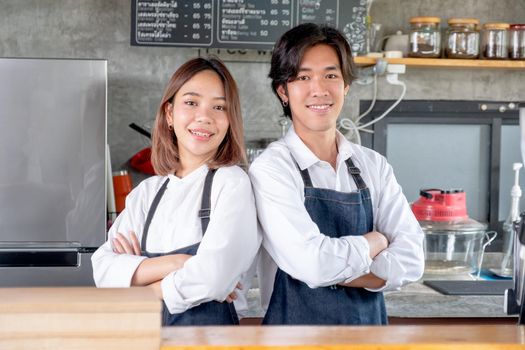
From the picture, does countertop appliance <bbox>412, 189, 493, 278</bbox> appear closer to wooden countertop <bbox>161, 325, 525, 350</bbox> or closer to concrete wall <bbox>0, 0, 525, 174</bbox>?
concrete wall <bbox>0, 0, 525, 174</bbox>

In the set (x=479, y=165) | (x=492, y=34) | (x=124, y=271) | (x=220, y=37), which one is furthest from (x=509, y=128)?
(x=124, y=271)

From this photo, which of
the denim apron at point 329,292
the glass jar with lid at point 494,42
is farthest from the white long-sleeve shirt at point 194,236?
the glass jar with lid at point 494,42

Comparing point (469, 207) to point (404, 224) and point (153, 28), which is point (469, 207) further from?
point (404, 224)

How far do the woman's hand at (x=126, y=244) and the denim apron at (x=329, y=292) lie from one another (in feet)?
1.12

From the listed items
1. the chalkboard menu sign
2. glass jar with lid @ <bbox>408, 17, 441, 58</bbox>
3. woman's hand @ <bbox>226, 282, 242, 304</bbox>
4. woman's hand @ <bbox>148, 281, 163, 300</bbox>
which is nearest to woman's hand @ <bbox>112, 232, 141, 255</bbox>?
woman's hand @ <bbox>148, 281, 163, 300</bbox>

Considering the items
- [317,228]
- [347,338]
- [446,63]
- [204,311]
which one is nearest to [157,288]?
[204,311]

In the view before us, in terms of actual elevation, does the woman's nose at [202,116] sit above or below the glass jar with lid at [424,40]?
below

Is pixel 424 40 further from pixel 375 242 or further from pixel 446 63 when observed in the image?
pixel 375 242

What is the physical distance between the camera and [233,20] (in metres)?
3.82

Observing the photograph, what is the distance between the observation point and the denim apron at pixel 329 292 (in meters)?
1.93

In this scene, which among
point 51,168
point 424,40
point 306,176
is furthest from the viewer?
point 424,40

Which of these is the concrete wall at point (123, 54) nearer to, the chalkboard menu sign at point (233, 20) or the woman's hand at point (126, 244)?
the chalkboard menu sign at point (233, 20)

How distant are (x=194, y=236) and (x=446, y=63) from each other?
2409 mm

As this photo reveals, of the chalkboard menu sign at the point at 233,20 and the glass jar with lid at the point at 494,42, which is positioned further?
the glass jar with lid at the point at 494,42
